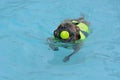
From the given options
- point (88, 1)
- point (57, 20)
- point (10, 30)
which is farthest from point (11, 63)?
point (88, 1)

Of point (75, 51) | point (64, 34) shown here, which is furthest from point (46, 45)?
point (64, 34)

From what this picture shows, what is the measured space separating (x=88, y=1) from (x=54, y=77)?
3.38 m

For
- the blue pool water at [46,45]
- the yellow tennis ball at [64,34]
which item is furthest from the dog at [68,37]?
the blue pool water at [46,45]

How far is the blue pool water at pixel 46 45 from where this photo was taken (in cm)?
595

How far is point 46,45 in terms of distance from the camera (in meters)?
6.66

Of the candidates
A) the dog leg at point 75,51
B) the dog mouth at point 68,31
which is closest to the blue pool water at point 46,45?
the dog leg at point 75,51

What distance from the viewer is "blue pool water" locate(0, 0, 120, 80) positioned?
234 inches

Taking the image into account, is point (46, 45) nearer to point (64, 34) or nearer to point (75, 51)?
point (75, 51)

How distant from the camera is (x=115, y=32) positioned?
7.30m

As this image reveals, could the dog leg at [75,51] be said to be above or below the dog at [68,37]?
below

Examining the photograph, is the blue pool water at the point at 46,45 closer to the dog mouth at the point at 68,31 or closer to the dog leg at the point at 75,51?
the dog leg at the point at 75,51

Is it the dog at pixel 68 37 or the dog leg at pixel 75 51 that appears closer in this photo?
the dog at pixel 68 37

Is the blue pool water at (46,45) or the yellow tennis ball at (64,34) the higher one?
the yellow tennis ball at (64,34)

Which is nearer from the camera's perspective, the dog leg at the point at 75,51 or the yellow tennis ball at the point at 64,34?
the yellow tennis ball at the point at 64,34
